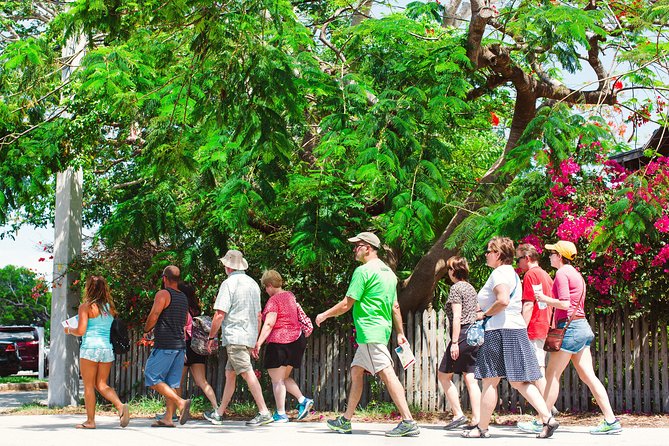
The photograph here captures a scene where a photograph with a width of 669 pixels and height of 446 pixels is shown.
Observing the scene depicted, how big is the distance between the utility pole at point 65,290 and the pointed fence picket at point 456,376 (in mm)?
1796

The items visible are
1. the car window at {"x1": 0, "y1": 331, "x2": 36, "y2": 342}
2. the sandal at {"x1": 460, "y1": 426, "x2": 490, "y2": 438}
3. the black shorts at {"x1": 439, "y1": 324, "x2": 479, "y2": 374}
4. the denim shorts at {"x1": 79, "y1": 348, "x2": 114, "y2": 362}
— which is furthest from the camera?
the car window at {"x1": 0, "y1": 331, "x2": 36, "y2": 342}

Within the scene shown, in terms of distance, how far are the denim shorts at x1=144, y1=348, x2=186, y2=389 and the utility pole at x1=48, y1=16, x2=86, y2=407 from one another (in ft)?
14.0

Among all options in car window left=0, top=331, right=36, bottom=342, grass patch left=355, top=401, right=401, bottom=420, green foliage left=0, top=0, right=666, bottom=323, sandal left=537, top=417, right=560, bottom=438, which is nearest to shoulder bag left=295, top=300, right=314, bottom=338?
green foliage left=0, top=0, right=666, bottom=323

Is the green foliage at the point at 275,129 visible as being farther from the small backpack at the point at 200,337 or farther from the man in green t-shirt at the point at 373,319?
the man in green t-shirt at the point at 373,319

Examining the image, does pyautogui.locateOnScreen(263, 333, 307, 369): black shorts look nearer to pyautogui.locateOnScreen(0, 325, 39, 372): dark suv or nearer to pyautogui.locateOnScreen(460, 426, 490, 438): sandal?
pyautogui.locateOnScreen(460, 426, 490, 438): sandal

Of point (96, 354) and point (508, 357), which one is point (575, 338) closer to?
point (508, 357)

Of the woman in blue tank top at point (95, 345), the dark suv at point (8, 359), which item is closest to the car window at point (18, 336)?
the dark suv at point (8, 359)

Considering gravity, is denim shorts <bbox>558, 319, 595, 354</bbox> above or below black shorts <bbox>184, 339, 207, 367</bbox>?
above

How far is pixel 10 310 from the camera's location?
5275 centimetres

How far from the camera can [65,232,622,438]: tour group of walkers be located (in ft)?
26.1

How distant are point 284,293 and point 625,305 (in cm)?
437

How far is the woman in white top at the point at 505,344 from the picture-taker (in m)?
7.80

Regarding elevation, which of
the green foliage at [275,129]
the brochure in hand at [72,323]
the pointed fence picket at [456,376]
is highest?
the green foliage at [275,129]

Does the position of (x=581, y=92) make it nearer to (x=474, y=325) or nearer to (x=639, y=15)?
(x=639, y=15)
